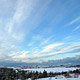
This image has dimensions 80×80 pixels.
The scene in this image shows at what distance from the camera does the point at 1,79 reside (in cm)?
4722

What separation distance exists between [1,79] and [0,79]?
2.13 feet

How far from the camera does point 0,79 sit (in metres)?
47.6
